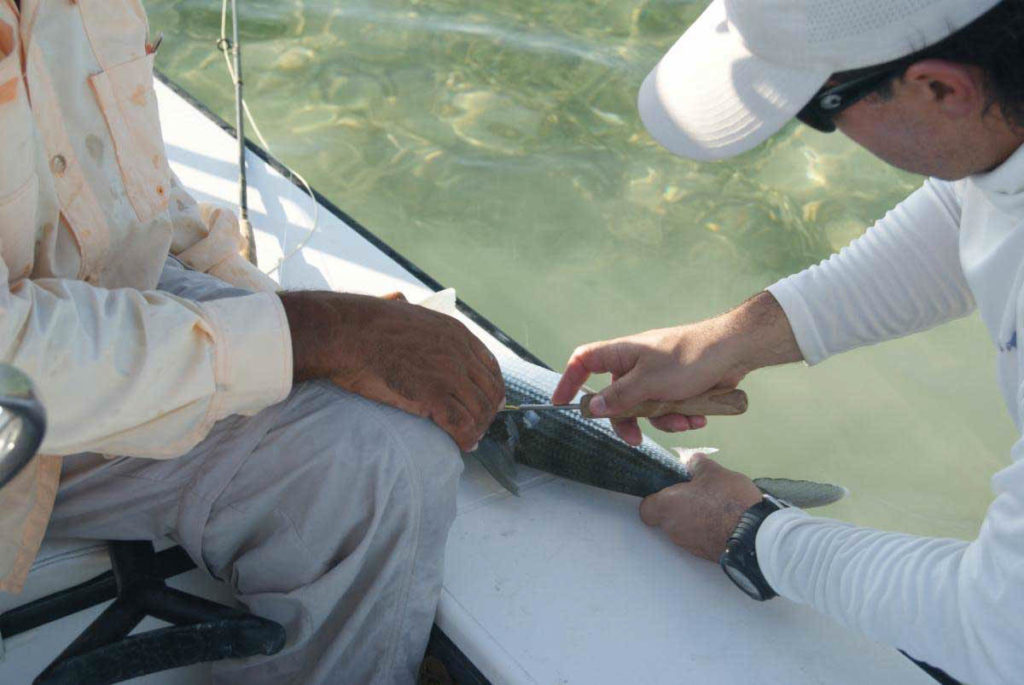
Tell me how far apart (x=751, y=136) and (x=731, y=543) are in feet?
2.72

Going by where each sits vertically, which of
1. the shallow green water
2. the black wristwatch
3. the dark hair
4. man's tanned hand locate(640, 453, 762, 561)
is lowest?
the shallow green water

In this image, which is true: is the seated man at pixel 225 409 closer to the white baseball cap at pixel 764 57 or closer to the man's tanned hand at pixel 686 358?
the man's tanned hand at pixel 686 358

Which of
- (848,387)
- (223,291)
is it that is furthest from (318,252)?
(848,387)

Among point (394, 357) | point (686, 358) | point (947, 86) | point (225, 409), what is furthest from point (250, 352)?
point (947, 86)

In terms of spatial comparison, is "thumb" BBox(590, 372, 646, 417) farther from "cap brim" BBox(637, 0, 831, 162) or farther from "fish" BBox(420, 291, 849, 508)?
"cap brim" BBox(637, 0, 831, 162)

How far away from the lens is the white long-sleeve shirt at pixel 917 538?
1512mm

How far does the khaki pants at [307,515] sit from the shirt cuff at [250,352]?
0.12m

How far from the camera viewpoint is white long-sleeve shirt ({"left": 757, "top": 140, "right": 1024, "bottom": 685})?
4.96 ft

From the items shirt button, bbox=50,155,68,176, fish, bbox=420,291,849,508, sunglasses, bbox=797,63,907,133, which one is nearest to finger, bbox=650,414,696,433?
fish, bbox=420,291,849,508

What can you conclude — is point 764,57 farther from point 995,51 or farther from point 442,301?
point 442,301

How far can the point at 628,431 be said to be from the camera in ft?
7.89

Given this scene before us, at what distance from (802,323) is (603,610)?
81cm

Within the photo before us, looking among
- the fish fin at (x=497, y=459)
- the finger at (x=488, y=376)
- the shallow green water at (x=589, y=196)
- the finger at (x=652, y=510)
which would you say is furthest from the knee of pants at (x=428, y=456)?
the shallow green water at (x=589, y=196)

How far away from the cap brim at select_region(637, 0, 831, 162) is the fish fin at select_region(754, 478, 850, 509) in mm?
1014
